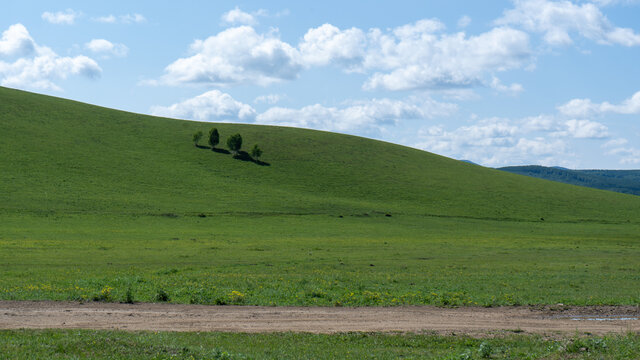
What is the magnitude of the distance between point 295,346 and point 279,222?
2199 inches

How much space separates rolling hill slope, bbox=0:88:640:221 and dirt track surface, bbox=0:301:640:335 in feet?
175

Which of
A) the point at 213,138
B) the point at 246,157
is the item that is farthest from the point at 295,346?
the point at 213,138

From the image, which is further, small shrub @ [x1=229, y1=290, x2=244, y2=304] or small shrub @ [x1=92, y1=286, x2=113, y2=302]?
small shrub @ [x1=229, y1=290, x2=244, y2=304]

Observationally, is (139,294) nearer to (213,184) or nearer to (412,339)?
(412,339)

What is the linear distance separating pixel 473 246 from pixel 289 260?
70.3 ft

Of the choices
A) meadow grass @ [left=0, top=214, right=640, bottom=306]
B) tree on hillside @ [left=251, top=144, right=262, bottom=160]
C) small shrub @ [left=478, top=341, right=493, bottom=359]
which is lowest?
meadow grass @ [left=0, top=214, right=640, bottom=306]

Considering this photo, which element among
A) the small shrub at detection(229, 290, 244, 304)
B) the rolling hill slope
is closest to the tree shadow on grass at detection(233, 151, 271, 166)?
the rolling hill slope

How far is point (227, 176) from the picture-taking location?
104062 mm

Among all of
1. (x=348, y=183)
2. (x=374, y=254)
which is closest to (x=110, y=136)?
(x=348, y=183)

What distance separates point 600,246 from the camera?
2180 inches

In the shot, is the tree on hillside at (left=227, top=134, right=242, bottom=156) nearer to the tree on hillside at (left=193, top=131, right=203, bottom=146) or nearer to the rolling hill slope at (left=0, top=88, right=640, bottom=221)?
the rolling hill slope at (left=0, top=88, right=640, bottom=221)

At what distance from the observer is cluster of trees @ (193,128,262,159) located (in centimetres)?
11975

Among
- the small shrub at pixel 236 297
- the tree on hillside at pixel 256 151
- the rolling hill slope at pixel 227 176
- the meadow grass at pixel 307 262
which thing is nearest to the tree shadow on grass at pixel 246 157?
the tree on hillside at pixel 256 151

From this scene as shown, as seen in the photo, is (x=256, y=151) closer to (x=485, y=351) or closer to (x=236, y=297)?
(x=236, y=297)
